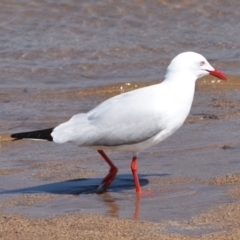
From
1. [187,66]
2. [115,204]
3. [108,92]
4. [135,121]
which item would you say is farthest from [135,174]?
→ [108,92]

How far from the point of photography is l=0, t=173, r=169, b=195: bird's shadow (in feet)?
22.1

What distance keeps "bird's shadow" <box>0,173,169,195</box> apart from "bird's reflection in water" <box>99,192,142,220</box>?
20 centimetres

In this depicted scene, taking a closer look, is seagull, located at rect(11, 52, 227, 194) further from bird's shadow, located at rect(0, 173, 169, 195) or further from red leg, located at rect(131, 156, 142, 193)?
bird's shadow, located at rect(0, 173, 169, 195)

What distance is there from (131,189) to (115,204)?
582mm

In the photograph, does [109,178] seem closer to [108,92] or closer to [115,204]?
[115,204]

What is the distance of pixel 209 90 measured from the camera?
34.7 feet

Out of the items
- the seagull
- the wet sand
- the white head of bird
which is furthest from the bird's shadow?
the white head of bird

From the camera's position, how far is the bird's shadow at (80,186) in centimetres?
674

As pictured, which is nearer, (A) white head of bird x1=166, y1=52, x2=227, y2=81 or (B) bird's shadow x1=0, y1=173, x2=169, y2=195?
(B) bird's shadow x1=0, y1=173, x2=169, y2=195

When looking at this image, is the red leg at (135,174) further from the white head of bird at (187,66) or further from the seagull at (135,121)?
the white head of bird at (187,66)

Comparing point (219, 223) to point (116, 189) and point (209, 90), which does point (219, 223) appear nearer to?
point (116, 189)

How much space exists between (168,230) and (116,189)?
149cm

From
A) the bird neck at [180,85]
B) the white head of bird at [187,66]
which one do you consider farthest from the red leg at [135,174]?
the white head of bird at [187,66]

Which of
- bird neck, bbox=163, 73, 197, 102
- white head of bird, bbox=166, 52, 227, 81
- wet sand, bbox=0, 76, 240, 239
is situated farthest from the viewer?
white head of bird, bbox=166, 52, 227, 81
